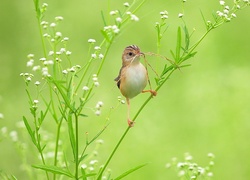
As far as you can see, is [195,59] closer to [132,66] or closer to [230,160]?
[230,160]

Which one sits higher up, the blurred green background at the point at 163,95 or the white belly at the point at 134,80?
the blurred green background at the point at 163,95

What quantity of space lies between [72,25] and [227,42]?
8.71ft

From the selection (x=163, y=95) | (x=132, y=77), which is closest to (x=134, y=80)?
(x=132, y=77)

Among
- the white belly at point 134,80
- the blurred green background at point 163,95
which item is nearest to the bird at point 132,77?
the white belly at point 134,80

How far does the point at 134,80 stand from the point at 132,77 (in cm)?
3

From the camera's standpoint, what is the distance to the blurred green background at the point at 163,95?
8352 millimetres

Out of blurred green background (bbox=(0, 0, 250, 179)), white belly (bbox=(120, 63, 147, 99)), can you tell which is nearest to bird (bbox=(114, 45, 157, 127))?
white belly (bbox=(120, 63, 147, 99))

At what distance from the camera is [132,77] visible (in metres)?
4.37

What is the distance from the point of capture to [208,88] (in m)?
9.26

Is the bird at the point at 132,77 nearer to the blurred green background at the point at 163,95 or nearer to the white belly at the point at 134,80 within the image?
the white belly at the point at 134,80

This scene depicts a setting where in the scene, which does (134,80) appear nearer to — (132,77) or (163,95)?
(132,77)

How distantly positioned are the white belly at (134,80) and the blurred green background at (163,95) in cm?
363

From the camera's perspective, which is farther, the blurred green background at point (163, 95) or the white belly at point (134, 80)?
the blurred green background at point (163, 95)

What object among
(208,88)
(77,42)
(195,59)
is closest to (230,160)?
(208,88)
